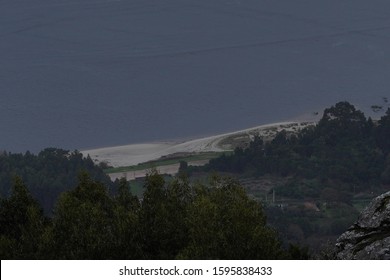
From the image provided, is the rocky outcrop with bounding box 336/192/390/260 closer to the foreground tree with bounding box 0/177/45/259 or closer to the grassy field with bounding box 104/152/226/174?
the foreground tree with bounding box 0/177/45/259

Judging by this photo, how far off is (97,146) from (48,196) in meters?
30.5

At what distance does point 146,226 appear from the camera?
101 ft

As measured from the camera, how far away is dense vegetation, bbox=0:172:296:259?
2772cm

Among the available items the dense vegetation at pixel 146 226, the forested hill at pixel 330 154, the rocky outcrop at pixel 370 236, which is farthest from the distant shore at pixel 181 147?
the rocky outcrop at pixel 370 236

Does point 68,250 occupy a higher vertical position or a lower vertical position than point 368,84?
lower

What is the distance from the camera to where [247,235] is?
27.9 m

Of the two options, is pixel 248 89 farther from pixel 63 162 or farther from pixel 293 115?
pixel 63 162

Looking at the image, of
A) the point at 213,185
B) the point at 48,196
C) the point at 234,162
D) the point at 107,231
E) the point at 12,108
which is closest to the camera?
the point at 107,231

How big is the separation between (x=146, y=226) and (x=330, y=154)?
12869cm

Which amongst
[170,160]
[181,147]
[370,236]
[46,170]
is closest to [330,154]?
[181,147]

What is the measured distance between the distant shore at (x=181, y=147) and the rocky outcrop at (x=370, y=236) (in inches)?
5077

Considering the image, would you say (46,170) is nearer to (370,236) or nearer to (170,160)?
(170,160)

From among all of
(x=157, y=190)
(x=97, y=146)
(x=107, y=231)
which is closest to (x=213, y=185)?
(x=157, y=190)

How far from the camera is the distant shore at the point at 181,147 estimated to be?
6206 inches
